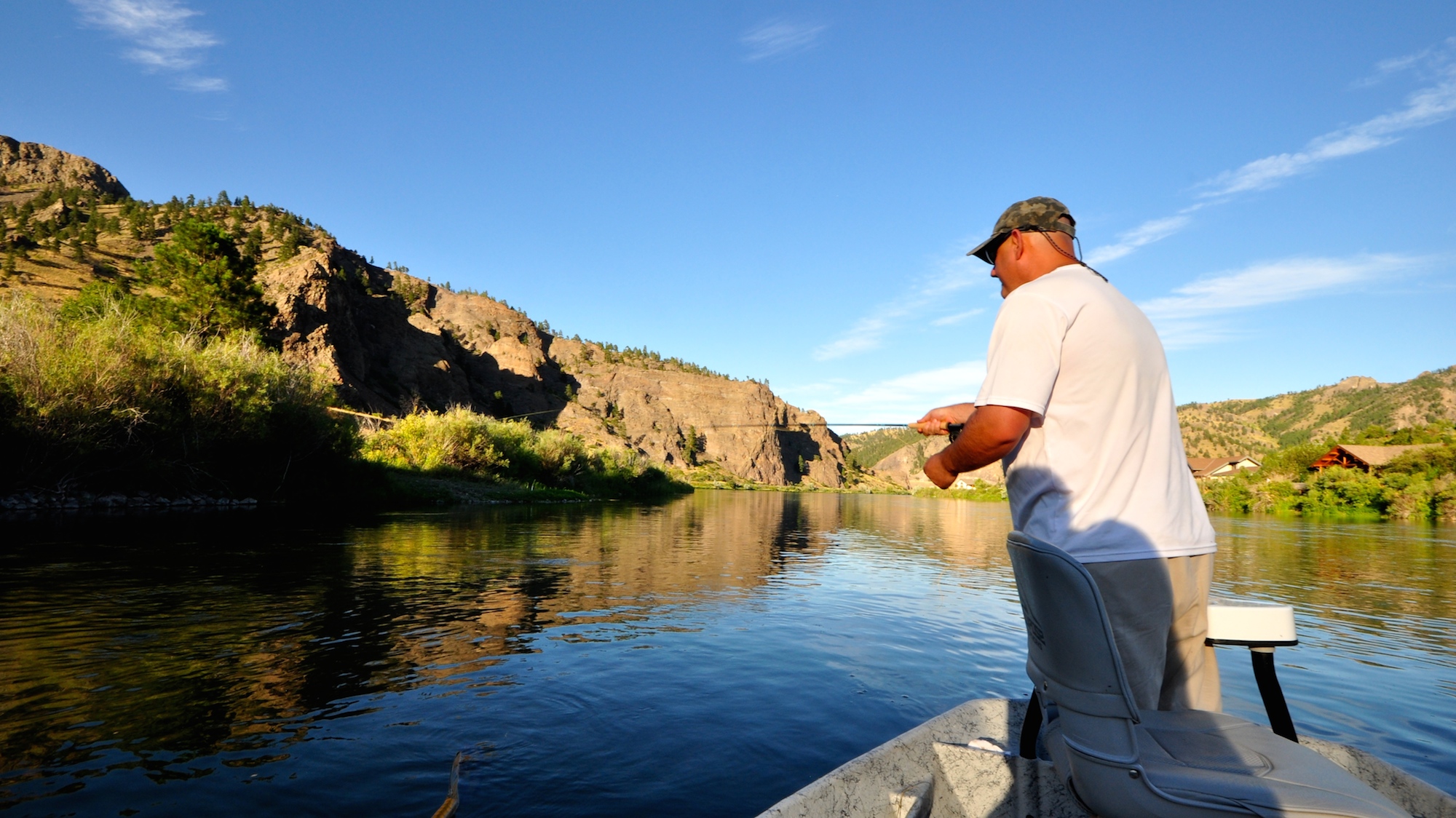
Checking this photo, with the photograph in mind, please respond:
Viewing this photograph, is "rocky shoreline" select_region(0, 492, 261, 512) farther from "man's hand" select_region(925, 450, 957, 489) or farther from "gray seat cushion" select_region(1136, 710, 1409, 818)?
"gray seat cushion" select_region(1136, 710, 1409, 818)

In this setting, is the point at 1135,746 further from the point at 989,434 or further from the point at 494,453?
the point at 494,453

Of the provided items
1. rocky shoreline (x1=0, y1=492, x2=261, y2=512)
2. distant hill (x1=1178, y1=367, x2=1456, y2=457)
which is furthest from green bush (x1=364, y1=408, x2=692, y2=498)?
distant hill (x1=1178, y1=367, x2=1456, y2=457)

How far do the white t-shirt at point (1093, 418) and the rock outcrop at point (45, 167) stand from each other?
493ft

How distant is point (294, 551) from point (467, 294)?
154 meters

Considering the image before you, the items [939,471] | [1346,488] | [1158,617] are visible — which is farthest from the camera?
[1346,488]

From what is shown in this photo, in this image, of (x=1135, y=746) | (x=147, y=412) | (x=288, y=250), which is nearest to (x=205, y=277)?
(x=288, y=250)

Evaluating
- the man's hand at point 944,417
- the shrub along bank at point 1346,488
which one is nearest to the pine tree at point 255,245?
the man's hand at point 944,417

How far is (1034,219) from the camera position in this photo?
2982 mm

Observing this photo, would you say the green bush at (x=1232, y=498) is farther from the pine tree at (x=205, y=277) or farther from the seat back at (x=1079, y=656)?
the pine tree at (x=205, y=277)

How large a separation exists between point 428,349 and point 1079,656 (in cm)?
9977

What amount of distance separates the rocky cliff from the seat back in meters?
13.7

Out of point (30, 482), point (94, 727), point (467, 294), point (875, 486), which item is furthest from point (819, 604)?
point (875, 486)

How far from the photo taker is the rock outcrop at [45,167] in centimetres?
11388

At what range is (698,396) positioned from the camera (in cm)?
18138
